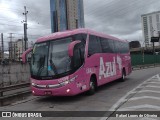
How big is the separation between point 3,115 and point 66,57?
11.6 ft

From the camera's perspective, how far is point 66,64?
10.8 m

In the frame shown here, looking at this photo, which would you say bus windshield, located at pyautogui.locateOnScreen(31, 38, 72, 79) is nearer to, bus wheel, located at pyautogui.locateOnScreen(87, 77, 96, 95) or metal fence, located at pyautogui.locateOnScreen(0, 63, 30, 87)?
bus wheel, located at pyautogui.locateOnScreen(87, 77, 96, 95)

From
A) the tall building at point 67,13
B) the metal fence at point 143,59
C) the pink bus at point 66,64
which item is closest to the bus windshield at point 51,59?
the pink bus at point 66,64

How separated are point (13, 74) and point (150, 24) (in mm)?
80477

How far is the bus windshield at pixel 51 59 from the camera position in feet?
35.4

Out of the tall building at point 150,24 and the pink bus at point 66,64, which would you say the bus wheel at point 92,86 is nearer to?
the pink bus at point 66,64

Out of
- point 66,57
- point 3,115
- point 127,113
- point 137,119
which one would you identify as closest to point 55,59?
point 66,57

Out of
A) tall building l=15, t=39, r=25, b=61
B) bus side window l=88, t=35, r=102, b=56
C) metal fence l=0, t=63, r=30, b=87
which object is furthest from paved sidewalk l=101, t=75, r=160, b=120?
tall building l=15, t=39, r=25, b=61

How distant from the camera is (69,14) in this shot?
109 feet

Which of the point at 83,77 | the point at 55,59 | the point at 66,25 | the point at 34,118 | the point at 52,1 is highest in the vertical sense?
the point at 52,1

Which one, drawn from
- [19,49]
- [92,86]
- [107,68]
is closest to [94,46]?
[92,86]

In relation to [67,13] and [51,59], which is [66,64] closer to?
[51,59]

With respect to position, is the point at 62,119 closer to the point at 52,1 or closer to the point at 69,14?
the point at 69,14

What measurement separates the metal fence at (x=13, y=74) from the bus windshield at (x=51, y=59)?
771 centimetres
